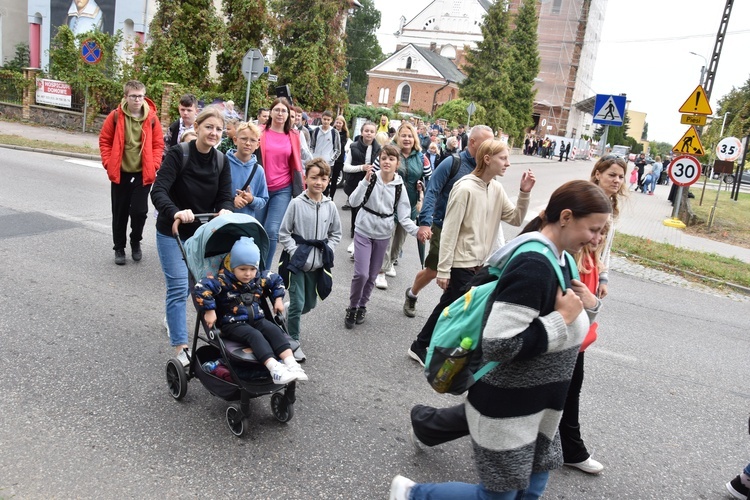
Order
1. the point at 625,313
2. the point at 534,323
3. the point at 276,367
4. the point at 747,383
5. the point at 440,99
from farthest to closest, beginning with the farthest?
1. the point at 440,99
2. the point at 625,313
3. the point at 747,383
4. the point at 276,367
5. the point at 534,323

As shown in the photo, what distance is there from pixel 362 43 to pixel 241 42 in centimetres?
5584

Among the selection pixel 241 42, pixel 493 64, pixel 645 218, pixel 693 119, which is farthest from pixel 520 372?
pixel 493 64

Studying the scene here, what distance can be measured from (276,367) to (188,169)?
176cm

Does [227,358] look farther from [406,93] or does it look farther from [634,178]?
[406,93]

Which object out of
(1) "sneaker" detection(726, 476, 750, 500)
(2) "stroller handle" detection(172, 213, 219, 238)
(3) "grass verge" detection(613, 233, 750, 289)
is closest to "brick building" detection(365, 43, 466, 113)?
(3) "grass verge" detection(613, 233, 750, 289)

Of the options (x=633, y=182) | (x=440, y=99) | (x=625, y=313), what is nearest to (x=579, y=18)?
(x=440, y=99)

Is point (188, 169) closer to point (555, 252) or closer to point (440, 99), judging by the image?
point (555, 252)

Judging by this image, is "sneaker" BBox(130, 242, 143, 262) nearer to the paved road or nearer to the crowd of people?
the crowd of people

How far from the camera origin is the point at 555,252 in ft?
8.28

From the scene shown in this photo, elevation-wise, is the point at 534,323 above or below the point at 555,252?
below

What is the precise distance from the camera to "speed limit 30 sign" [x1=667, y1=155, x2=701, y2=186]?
46.1 feet

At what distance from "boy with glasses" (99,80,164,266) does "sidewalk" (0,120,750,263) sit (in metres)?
8.08

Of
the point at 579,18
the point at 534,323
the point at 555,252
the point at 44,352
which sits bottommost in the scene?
the point at 44,352

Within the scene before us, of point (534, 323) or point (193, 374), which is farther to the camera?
point (193, 374)
